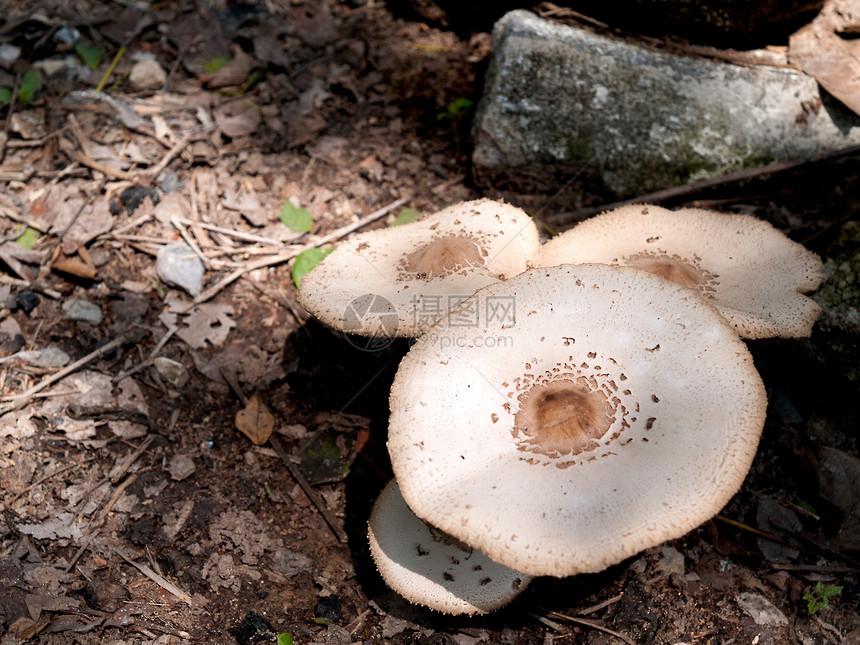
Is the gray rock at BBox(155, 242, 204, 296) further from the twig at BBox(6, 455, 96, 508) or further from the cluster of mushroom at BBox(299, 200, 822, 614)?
the cluster of mushroom at BBox(299, 200, 822, 614)

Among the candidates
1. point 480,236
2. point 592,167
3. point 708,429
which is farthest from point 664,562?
point 592,167

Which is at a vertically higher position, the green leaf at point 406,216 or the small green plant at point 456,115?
the small green plant at point 456,115

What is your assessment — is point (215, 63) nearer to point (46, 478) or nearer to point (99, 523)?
point (46, 478)

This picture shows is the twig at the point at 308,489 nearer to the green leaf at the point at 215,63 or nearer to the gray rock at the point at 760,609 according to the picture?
the gray rock at the point at 760,609

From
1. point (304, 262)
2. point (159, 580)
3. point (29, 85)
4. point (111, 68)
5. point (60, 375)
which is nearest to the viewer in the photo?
point (159, 580)

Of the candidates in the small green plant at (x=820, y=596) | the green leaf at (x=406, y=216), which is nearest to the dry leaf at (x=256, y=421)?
the green leaf at (x=406, y=216)

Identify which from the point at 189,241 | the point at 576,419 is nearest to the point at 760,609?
the point at 576,419
